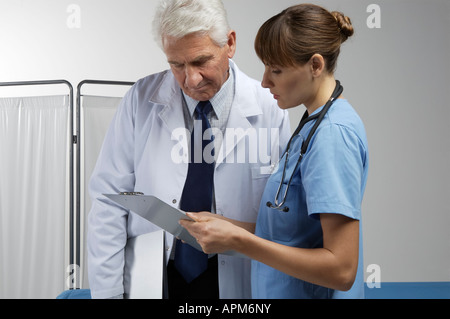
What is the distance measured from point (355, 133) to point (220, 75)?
1.45ft

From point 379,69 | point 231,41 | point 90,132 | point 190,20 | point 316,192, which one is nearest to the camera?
point 316,192

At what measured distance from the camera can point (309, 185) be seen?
92cm

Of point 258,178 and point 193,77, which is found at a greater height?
point 193,77

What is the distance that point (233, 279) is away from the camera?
1.25 m

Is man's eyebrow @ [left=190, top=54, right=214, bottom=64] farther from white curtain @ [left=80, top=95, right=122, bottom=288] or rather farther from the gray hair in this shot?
white curtain @ [left=80, top=95, right=122, bottom=288]

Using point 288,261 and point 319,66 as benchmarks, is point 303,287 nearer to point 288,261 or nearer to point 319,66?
point 288,261

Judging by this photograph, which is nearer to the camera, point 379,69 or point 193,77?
point 193,77

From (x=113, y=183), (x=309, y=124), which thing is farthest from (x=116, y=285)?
(x=309, y=124)

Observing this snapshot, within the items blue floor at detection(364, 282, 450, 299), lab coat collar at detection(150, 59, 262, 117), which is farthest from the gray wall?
lab coat collar at detection(150, 59, 262, 117)

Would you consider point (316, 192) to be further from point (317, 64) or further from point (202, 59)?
point (202, 59)

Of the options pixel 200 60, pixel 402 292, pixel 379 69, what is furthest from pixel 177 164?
pixel 379 69

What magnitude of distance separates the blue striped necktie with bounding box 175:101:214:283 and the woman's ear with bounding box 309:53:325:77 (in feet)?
1.30

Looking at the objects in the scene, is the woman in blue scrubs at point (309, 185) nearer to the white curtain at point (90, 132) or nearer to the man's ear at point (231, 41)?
the man's ear at point (231, 41)

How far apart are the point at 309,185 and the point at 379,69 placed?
9.40 feet
